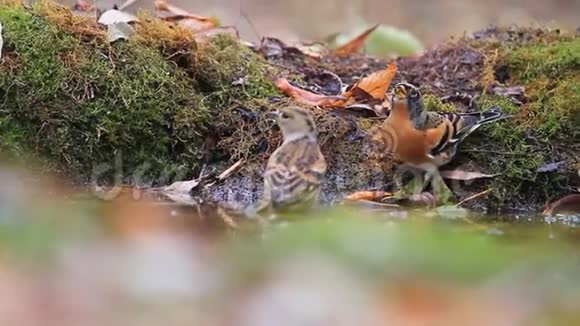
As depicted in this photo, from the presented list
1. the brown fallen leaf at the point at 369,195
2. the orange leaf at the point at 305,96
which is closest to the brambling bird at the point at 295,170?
the brown fallen leaf at the point at 369,195

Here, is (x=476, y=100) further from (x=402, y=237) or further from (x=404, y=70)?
(x=402, y=237)

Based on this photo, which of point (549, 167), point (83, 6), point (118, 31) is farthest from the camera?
point (83, 6)

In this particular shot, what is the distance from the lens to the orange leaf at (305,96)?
16.6 ft

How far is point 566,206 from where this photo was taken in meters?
4.43

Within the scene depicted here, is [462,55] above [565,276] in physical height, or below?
above

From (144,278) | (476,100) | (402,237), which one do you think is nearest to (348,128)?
(476,100)

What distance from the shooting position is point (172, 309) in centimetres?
211

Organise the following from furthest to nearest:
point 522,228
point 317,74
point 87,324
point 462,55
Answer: point 462,55 < point 317,74 < point 522,228 < point 87,324

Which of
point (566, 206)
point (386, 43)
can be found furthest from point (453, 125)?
point (386, 43)

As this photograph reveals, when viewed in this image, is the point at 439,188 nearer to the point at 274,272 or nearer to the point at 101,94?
the point at 101,94

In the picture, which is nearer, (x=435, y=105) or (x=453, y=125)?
(x=453, y=125)

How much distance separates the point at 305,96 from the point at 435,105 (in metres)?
0.78

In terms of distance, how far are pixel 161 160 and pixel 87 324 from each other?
2.73m

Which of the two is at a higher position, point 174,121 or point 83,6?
point 83,6
